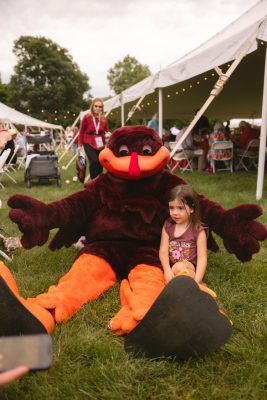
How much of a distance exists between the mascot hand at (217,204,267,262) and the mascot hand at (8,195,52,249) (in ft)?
4.08

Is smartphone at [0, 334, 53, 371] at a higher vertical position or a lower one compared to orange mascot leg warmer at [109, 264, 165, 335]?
higher

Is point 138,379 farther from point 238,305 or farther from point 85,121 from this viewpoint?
point 85,121

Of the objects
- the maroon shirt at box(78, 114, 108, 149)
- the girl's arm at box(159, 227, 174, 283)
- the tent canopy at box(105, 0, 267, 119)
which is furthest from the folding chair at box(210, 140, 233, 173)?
the girl's arm at box(159, 227, 174, 283)

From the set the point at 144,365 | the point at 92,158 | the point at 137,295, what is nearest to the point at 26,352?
the point at 144,365

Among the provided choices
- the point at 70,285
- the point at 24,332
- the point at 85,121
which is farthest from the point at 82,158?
the point at 24,332

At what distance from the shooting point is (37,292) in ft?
8.71

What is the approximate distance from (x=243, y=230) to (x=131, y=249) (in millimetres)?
805

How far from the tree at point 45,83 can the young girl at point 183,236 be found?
47.3 metres

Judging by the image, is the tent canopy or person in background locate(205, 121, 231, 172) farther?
person in background locate(205, 121, 231, 172)

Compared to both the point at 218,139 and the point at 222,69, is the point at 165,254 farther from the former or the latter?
the point at 218,139

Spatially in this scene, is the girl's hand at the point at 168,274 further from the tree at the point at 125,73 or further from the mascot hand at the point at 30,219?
the tree at the point at 125,73

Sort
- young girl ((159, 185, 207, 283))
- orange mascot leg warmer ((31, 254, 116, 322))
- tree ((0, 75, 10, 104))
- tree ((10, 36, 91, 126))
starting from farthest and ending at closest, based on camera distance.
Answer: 1. tree ((0, 75, 10, 104))
2. tree ((10, 36, 91, 126))
3. young girl ((159, 185, 207, 283))
4. orange mascot leg warmer ((31, 254, 116, 322))

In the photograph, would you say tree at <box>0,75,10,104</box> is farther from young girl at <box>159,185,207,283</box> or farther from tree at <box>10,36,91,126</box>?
young girl at <box>159,185,207,283</box>

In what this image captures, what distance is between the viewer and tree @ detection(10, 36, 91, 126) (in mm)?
48656
